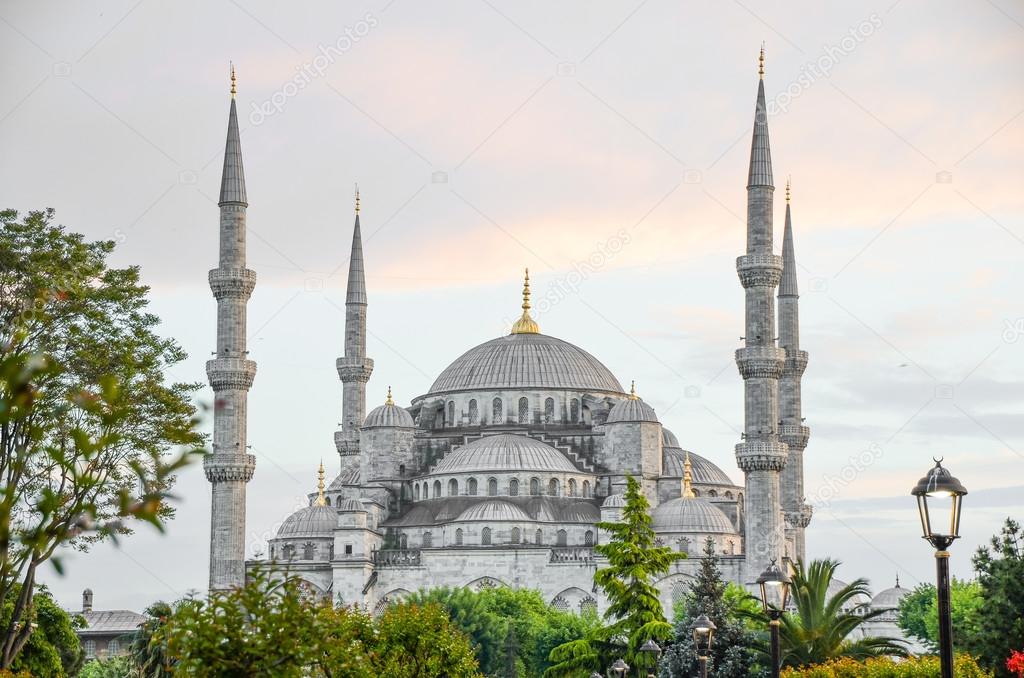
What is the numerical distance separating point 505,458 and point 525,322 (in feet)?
52.2

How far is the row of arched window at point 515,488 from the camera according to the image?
250ft

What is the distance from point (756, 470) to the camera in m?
63.8

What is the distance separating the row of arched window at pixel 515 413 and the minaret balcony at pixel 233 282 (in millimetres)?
20796

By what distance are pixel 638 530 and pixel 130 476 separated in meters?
15.5

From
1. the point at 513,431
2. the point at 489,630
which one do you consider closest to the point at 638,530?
the point at 489,630

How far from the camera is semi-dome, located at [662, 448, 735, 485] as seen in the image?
81312 millimetres

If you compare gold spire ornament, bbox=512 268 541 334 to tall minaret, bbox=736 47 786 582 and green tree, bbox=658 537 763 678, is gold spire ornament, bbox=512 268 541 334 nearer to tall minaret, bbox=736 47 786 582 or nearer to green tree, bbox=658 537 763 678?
tall minaret, bbox=736 47 786 582

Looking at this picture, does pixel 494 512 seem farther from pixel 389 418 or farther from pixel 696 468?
pixel 696 468

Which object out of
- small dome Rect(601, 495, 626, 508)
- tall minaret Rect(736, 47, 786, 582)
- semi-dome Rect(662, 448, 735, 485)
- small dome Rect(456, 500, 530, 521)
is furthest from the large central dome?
tall minaret Rect(736, 47, 786, 582)

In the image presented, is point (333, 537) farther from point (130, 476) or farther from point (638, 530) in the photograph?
point (130, 476)

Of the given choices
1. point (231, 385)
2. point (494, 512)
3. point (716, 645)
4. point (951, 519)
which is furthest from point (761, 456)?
point (951, 519)

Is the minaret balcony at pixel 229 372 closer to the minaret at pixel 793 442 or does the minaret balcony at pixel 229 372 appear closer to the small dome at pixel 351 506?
the small dome at pixel 351 506

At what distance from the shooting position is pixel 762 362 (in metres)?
64.2

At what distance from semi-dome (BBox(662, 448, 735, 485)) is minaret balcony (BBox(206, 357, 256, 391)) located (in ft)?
76.9
